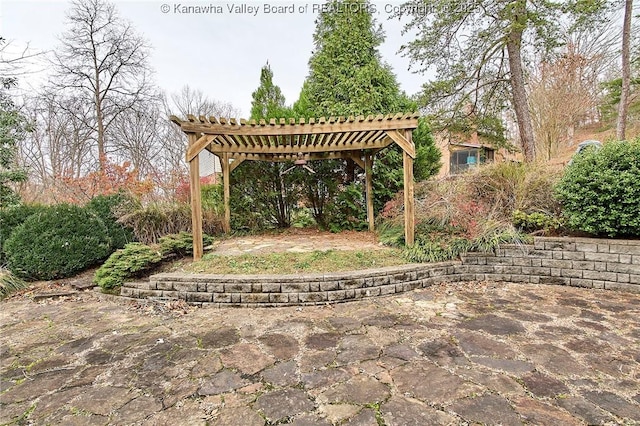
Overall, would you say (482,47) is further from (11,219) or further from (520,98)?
(11,219)

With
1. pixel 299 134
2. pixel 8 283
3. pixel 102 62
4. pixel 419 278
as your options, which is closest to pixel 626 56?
pixel 419 278

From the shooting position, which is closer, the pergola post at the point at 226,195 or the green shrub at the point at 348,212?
the pergola post at the point at 226,195

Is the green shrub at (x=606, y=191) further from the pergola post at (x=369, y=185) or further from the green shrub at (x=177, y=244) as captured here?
the green shrub at (x=177, y=244)

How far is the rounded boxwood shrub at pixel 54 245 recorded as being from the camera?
4352mm

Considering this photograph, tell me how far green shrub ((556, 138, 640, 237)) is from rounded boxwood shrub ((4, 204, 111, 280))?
6856mm

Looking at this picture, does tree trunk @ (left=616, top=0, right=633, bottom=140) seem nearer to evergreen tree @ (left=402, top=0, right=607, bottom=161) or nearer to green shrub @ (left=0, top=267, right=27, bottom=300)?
evergreen tree @ (left=402, top=0, right=607, bottom=161)

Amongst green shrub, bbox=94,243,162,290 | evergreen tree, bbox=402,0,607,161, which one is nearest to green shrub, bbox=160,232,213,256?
green shrub, bbox=94,243,162,290

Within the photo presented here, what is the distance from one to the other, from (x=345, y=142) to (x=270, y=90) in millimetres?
3177

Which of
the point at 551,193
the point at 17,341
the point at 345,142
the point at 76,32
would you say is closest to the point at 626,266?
the point at 551,193

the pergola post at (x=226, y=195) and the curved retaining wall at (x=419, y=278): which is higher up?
the pergola post at (x=226, y=195)

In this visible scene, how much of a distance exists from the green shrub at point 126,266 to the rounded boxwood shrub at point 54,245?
777 mm

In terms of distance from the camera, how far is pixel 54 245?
4.40 meters

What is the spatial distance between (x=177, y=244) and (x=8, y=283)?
7.06 ft

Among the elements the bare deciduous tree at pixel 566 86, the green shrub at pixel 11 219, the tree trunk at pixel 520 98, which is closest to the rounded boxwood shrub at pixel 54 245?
A: the green shrub at pixel 11 219
